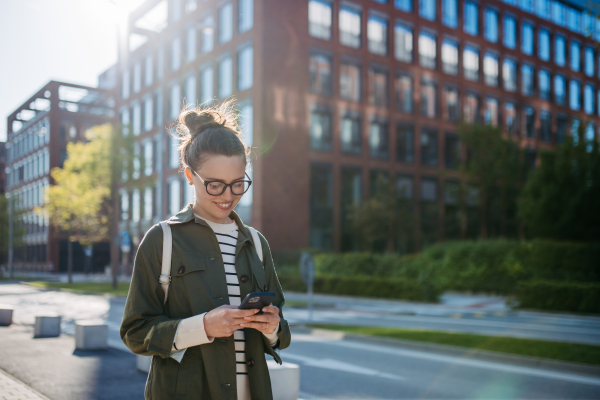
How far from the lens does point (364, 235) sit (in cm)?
3186

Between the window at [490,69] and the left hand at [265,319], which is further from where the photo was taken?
the window at [490,69]

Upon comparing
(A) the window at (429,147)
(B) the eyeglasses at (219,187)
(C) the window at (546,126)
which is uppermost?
(C) the window at (546,126)

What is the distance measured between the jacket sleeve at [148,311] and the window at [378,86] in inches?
1443

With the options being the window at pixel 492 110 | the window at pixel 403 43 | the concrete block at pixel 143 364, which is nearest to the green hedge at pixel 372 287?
the concrete block at pixel 143 364

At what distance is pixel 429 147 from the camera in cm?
4116

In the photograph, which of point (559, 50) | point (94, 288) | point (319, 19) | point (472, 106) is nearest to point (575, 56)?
point (559, 50)

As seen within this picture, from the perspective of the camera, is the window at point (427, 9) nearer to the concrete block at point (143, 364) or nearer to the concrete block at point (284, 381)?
the concrete block at point (143, 364)

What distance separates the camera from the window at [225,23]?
36.3 m

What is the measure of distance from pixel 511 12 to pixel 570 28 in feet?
28.2

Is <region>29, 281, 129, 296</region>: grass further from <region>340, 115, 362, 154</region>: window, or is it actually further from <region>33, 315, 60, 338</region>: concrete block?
<region>340, 115, 362, 154</region>: window

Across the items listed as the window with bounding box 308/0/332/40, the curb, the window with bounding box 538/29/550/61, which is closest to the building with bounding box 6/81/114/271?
the window with bounding box 308/0/332/40

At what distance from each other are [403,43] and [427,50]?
227 cm

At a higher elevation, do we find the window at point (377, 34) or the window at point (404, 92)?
the window at point (377, 34)

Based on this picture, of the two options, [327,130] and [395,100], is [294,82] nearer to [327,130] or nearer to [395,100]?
[327,130]
